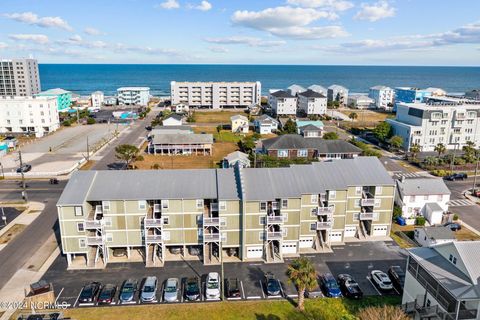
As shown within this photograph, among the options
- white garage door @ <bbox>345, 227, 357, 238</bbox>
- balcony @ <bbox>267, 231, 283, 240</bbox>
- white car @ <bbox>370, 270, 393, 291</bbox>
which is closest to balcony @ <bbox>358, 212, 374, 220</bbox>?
white garage door @ <bbox>345, 227, 357, 238</bbox>

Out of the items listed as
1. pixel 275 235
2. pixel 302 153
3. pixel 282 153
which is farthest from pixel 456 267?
pixel 282 153

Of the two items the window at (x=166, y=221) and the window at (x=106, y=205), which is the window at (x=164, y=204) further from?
the window at (x=106, y=205)

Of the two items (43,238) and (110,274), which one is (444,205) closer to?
(110,274)

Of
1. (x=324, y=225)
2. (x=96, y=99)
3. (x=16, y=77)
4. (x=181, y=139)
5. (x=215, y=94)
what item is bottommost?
(x=324, y=225)

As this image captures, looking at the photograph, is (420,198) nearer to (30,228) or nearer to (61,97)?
(30,228)

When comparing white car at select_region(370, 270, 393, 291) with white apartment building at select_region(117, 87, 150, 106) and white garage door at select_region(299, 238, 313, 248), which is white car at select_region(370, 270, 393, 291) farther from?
white apartment building at select_region(117, 87, 150, 106)

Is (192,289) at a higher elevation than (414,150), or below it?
below

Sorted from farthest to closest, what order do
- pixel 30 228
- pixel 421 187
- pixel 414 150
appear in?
pixel 414 150 → pixel 421 187 → pixel 30 228

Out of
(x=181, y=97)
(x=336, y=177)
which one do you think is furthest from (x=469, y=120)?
(x=181, y=97)
